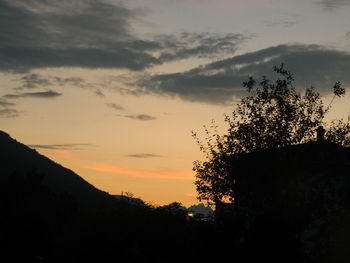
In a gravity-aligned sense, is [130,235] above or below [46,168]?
below

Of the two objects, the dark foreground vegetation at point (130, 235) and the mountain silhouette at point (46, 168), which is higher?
the mountain silhouette at point (46, 168)

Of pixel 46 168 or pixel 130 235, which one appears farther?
pixel 46 168

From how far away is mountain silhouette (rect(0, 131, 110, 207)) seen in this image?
523 feet

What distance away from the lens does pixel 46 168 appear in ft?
555

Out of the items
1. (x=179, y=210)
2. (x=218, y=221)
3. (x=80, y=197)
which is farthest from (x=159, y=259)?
(x=80, y=197)

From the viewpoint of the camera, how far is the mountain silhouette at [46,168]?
159 metres

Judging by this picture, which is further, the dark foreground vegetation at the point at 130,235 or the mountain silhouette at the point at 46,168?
the mountain silhouette at the point at 46,168

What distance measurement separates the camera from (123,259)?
39531 mm

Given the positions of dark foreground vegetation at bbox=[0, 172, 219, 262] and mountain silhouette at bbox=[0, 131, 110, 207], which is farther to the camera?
mountain silhouette at bbox=[0, 131, 110, 207]

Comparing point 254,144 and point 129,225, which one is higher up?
point 254,144

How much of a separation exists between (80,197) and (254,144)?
439 ft

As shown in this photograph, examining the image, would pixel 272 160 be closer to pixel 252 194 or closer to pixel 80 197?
pixel 252 194

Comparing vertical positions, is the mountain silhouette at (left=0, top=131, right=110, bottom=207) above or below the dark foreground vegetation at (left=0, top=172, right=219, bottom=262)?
above

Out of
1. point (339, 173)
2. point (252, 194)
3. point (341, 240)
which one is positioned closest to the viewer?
point (341, 240)
